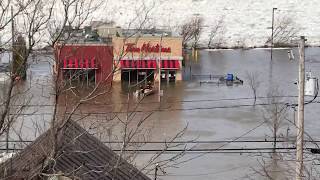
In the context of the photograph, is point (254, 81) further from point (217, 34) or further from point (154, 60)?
point (217, 34)

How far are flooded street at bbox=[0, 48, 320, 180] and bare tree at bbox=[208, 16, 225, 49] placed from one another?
10.8 m

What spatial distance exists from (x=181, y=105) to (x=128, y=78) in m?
8.20

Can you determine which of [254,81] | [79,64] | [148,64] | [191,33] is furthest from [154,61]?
[191,33]

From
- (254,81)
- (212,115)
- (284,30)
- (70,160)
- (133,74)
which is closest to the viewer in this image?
(70,160)

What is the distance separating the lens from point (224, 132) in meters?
18.9

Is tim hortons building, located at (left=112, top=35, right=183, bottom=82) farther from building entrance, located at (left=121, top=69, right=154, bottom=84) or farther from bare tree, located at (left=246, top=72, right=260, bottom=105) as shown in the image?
bare tree, located at (left=246, top=72, right=260, bottom=105)

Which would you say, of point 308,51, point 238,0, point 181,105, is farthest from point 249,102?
point 238,0

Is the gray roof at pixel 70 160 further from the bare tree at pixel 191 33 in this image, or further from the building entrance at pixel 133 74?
the bare tree at pixel 191 33

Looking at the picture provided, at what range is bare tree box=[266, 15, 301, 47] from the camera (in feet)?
161

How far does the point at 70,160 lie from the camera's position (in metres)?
6.90

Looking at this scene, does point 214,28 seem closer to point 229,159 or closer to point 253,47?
point 253,47

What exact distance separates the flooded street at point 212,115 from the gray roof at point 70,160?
0.59m

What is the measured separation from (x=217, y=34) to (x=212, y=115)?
31435mm

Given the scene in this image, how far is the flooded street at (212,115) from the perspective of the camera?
14.8 meters
